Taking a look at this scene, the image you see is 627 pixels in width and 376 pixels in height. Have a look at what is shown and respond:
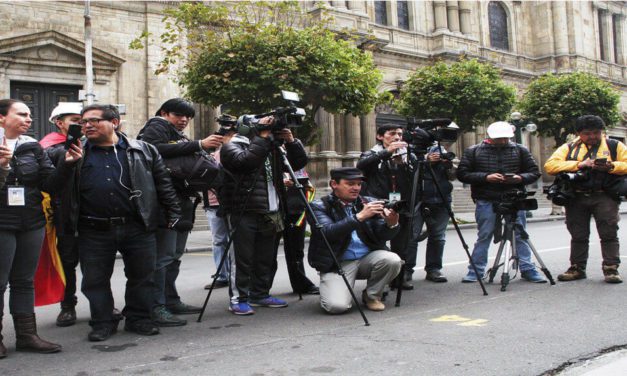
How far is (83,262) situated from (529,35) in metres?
36.8

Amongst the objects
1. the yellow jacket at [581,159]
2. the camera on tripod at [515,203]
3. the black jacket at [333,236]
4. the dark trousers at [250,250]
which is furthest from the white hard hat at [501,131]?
the dark trousers at [250,250]

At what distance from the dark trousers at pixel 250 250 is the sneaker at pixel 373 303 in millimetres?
1033

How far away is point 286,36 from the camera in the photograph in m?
16.0

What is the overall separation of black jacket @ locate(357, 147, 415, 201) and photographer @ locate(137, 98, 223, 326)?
2.08 meters

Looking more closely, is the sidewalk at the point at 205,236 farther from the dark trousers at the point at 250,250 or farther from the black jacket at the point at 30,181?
the black jacket at the point at 30,181

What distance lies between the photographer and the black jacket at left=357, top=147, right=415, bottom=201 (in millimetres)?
6934

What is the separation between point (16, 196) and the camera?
4395 mm

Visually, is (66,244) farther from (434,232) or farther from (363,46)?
(363,46)

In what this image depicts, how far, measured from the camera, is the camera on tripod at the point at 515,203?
6.89 m

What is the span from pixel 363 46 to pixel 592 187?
20.1 m

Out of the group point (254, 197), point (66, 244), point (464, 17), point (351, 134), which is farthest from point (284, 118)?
point (464, 17)

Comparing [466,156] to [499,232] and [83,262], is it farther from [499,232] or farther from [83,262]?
[83,262]

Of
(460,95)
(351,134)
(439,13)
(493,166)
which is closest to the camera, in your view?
(493,166)

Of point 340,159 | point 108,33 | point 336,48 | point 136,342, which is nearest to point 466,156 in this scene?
point 136,342
